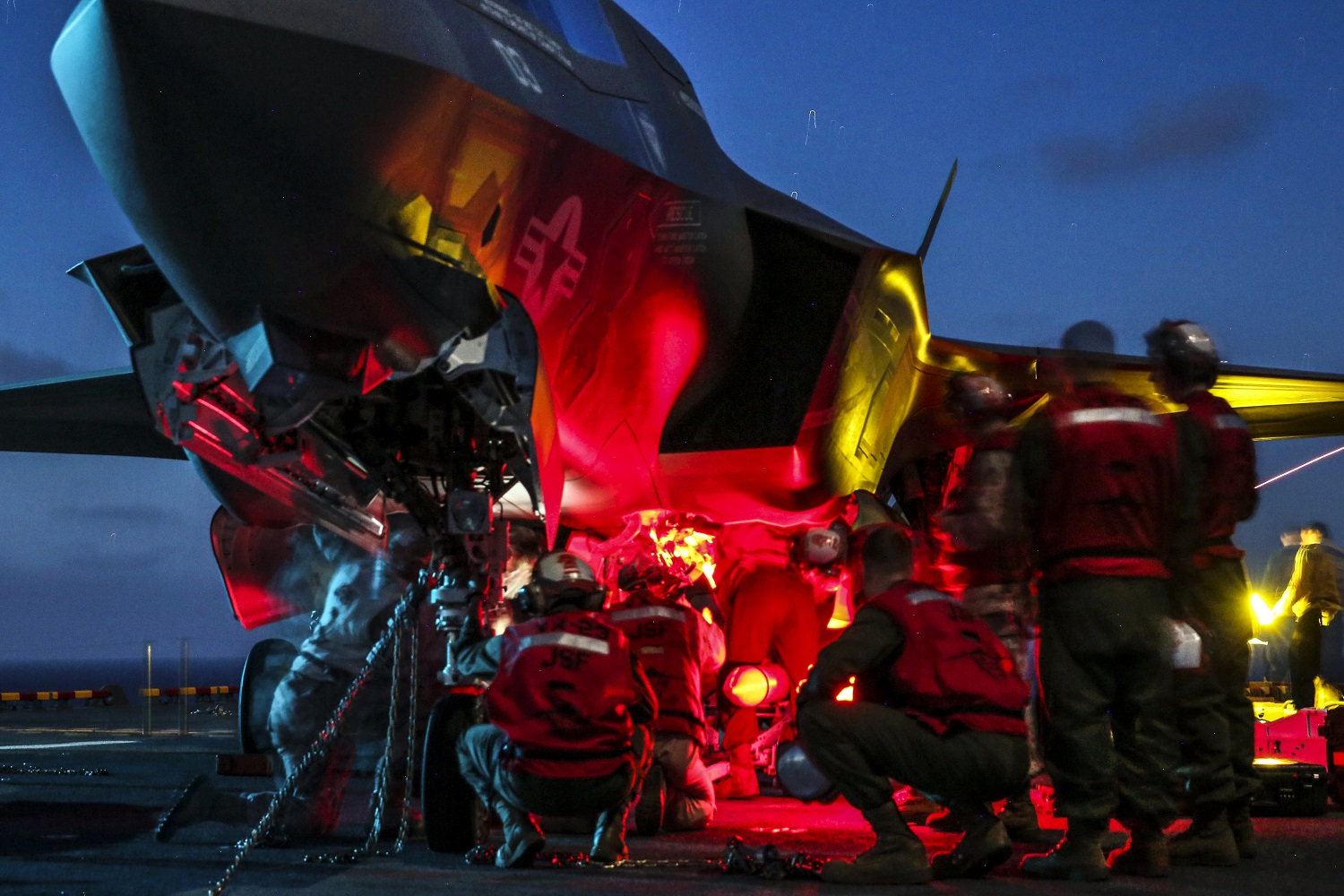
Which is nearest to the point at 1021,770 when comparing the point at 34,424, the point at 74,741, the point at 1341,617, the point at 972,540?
the point at 972,540

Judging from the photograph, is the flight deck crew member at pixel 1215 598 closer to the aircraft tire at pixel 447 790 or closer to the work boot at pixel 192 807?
the aircraft tire at pixel 447 790

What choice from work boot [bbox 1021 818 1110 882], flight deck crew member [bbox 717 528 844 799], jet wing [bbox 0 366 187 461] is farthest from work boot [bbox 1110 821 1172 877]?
jet wing [bbox 0 366 187 461]

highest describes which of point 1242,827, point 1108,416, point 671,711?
point 1108,416

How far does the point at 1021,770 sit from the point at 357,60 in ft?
9.98

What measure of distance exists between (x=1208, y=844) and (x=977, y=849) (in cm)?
93

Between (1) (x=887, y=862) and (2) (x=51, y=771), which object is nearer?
(1) (x=887, y=862)

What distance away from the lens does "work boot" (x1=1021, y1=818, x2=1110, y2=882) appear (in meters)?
3.99

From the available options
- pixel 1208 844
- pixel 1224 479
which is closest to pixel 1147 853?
pixel 1208 844

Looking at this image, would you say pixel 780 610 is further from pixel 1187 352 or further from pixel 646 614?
pixel 1187 352

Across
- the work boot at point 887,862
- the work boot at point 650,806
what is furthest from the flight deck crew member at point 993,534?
the work boot at point 650,806

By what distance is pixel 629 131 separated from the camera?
506cm

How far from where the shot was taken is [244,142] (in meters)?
3.32

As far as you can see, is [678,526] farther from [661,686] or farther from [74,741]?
[74,741]

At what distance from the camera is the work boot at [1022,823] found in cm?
525
